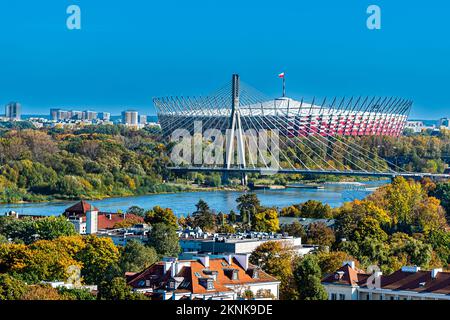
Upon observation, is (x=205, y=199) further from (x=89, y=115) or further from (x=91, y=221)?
(x=89, y=115)

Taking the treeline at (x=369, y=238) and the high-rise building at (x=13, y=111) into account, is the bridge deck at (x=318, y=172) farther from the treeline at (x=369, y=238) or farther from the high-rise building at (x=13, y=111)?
the high-rise building at (x=13, y=111)

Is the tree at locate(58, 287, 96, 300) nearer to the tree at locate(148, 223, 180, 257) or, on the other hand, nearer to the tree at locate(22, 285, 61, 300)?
the tree at locate(22, 285, 61, 300)

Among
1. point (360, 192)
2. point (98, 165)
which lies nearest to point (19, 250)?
point (360, 192)

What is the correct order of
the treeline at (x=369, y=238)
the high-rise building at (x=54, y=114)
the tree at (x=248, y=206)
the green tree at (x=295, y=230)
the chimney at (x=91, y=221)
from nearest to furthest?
the treeline at (x=369, y=238) → the green tree at (x=295, y=230) → the chimney at (x=91, y=221) → the tree at (x=248, y=206) → the high-rise building at (x=54, y=114)

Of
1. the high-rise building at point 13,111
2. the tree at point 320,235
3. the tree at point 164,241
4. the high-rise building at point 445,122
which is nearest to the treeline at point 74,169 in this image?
the tree at point 320,235

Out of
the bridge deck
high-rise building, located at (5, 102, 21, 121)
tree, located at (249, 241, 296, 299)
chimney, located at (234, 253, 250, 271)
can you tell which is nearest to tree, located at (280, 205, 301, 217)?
tree, located at (249, 241, 296, 299)

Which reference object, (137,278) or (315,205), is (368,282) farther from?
(315,205)
